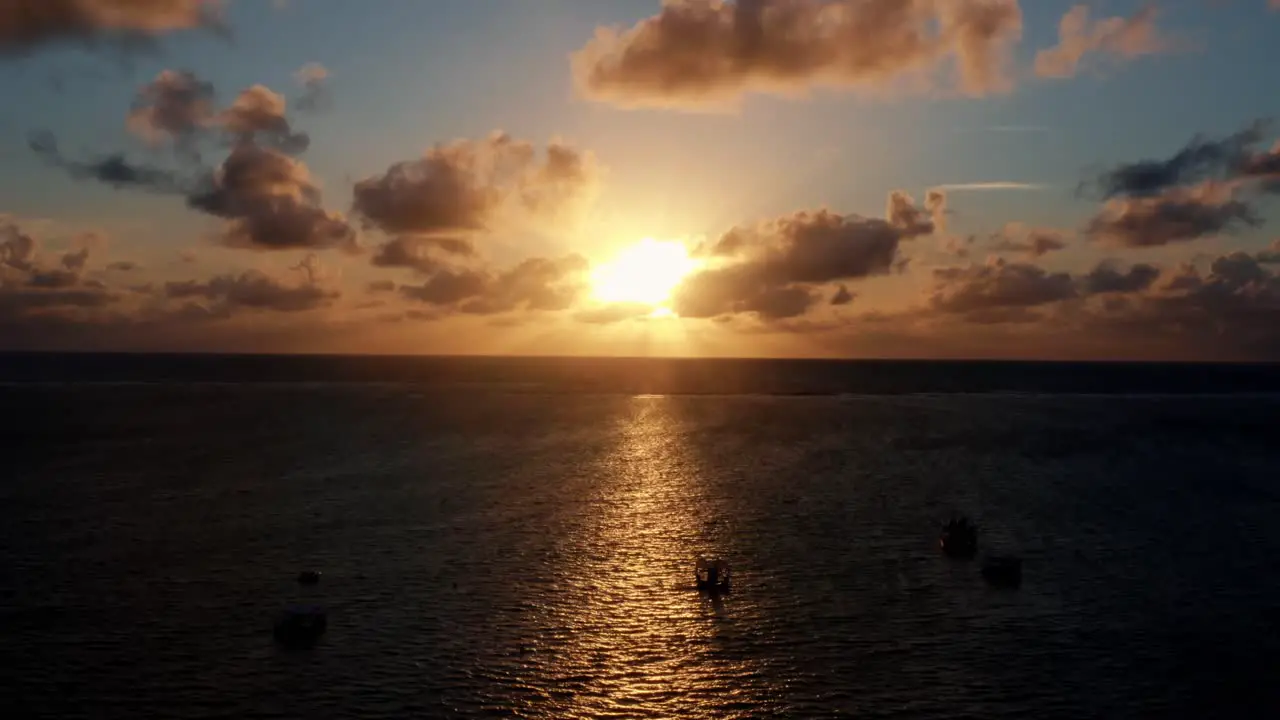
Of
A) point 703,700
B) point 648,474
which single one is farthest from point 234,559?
point 648,474

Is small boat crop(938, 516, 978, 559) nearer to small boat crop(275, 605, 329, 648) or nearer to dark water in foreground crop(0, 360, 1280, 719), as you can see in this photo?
dark water in foreground crop(0, 360, 1280, 719)

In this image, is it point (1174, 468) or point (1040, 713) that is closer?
point (1040, 713)

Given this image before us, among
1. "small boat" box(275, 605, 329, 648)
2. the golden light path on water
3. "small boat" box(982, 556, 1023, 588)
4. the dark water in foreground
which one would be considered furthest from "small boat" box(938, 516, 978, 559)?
"small boat" box(275, 605, 329, 648)

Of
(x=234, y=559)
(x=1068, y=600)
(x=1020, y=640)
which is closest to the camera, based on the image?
(x=1020, y=640)

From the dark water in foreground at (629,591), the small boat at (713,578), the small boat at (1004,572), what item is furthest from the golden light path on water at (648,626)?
the small boat at (1004,572)

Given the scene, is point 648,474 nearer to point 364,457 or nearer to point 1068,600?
point 364,457

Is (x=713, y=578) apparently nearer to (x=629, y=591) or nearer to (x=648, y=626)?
(x=629, y=591)
